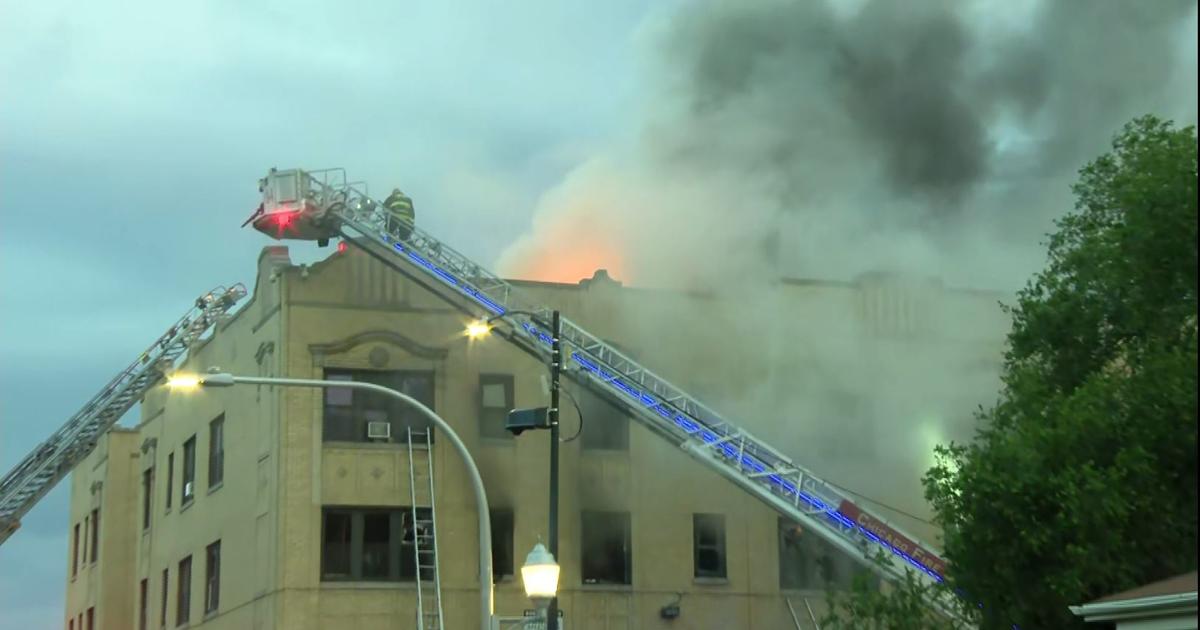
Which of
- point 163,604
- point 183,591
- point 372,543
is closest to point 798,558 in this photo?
point 372,543

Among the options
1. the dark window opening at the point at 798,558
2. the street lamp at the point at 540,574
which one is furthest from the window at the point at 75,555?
the street lamp at the point at 540,574

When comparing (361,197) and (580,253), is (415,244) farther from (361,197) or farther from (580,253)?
(580,253)

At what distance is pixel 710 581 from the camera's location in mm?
30875

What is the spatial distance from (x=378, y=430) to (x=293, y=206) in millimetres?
4282

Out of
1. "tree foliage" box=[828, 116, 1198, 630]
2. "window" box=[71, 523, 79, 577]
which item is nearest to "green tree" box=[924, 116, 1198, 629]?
"tree foliage" box=[828, 116, 1198, 630]

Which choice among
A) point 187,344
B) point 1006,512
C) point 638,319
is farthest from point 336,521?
point 1006,512

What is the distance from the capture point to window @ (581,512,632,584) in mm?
30203

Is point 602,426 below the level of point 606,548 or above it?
above

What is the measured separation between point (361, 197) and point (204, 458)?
8789 millimetres

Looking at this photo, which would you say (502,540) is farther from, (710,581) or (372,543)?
(710,581)

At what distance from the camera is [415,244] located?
2916 centimetres

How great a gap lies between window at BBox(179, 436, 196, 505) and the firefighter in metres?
9.26

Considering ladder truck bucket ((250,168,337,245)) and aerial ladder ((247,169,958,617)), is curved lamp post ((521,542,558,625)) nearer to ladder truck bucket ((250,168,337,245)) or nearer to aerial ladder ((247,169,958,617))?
aerial ladder ((247,169,958,617))

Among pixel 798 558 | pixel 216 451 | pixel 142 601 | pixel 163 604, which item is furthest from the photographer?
pixel 142 601
